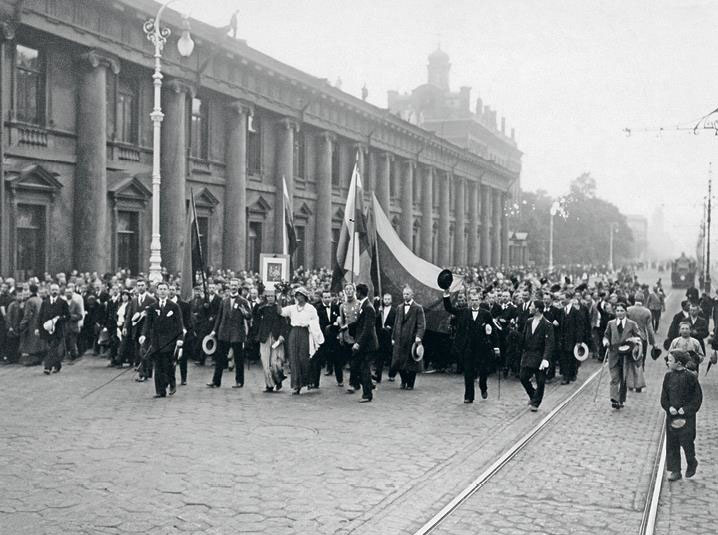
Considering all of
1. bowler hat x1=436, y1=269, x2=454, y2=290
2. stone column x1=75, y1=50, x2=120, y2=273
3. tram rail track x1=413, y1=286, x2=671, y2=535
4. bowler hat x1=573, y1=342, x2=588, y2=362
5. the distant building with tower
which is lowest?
tram rail track x1=413, y1=286, x2=671, y2=535

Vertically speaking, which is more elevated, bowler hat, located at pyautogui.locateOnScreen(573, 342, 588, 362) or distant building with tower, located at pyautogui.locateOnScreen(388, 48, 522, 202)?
distant building with tower, located at pyautogui.locateOnScreen(388, 48, 522, 202)

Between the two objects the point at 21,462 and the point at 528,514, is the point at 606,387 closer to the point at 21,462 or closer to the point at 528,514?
the point at 528,514

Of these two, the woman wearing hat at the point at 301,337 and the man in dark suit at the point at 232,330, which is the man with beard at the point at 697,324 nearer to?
the woman wearing hat at the point at 301,337

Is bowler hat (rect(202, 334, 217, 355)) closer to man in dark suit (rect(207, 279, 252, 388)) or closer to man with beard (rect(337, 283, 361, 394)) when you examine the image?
man in dark suit (rect(207, 279, 252, 388))

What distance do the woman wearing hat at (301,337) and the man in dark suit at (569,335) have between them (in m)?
5.06

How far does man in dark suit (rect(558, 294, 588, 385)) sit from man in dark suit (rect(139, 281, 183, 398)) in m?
7.39

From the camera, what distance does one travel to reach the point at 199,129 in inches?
1149

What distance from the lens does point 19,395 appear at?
506 inches

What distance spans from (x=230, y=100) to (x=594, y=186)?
8122 centimetres

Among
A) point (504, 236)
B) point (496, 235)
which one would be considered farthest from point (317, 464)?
point (504, 236)

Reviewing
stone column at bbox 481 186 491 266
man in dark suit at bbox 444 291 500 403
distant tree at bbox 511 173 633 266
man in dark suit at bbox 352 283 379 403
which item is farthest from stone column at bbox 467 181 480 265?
man in dark suit at bbox 352 283 379 403

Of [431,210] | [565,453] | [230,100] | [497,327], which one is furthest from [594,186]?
[565,453]

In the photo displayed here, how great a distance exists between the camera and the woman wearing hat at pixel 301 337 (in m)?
13.6

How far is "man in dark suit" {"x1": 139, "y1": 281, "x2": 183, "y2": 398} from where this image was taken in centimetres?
1270
